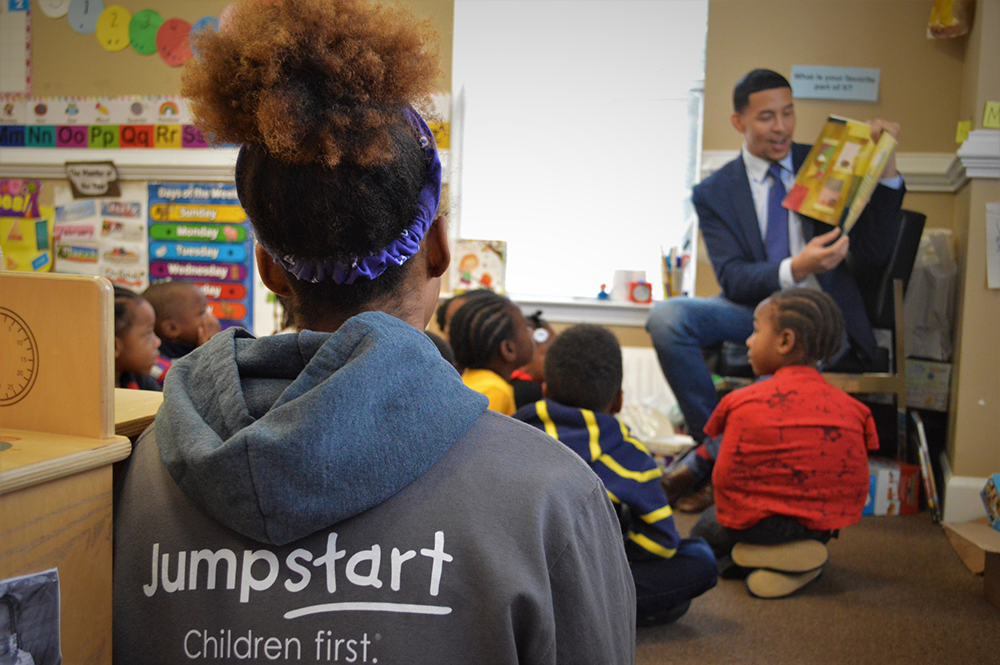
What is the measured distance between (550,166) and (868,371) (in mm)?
1744

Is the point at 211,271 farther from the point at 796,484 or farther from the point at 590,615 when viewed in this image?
the point at 590,615

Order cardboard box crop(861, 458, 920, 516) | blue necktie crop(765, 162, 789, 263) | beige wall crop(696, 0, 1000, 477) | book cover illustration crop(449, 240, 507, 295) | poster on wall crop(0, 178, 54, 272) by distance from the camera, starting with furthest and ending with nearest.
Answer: poster on wall crop(0, 178, 54, 272) < book cover illustration crop(449, 240, 507, 295) < beige wall crop(696, 0, 1000, 477) < blue necktie crop(765, 162, 789, 263) < cardboard box crop(861, 458, 920, 516)

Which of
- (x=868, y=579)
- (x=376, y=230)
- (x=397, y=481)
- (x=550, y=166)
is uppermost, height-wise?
(x=550, y=166)

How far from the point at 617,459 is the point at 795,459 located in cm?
59

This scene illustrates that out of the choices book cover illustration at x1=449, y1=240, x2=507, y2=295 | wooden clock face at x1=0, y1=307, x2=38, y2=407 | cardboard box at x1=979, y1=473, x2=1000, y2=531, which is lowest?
cardboard box at x1=979, y1=473, x2=1000, y2=531

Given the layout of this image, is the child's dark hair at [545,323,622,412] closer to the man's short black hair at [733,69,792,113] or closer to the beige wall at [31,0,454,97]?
the man's short black hair at [733,69,792,113]

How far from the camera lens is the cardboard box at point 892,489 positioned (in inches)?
105

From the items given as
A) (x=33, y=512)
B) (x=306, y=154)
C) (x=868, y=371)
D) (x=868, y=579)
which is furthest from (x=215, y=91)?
(x=868, y=371)

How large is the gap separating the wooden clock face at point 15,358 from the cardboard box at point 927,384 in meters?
3.07

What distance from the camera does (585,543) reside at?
58 centimetres

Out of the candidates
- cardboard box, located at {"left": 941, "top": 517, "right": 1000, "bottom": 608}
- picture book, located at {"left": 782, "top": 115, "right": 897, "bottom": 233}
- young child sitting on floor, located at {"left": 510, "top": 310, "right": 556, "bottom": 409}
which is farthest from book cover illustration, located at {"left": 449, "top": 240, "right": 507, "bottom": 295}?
cardboard box, located at {"left": 941, "top": 517, "right": 1000, "bottom": 608}

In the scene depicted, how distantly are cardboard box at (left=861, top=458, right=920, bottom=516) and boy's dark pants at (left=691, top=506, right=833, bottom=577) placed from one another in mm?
837

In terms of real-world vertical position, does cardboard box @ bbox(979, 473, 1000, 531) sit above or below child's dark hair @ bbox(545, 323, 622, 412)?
below

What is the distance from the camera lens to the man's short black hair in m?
3.02
